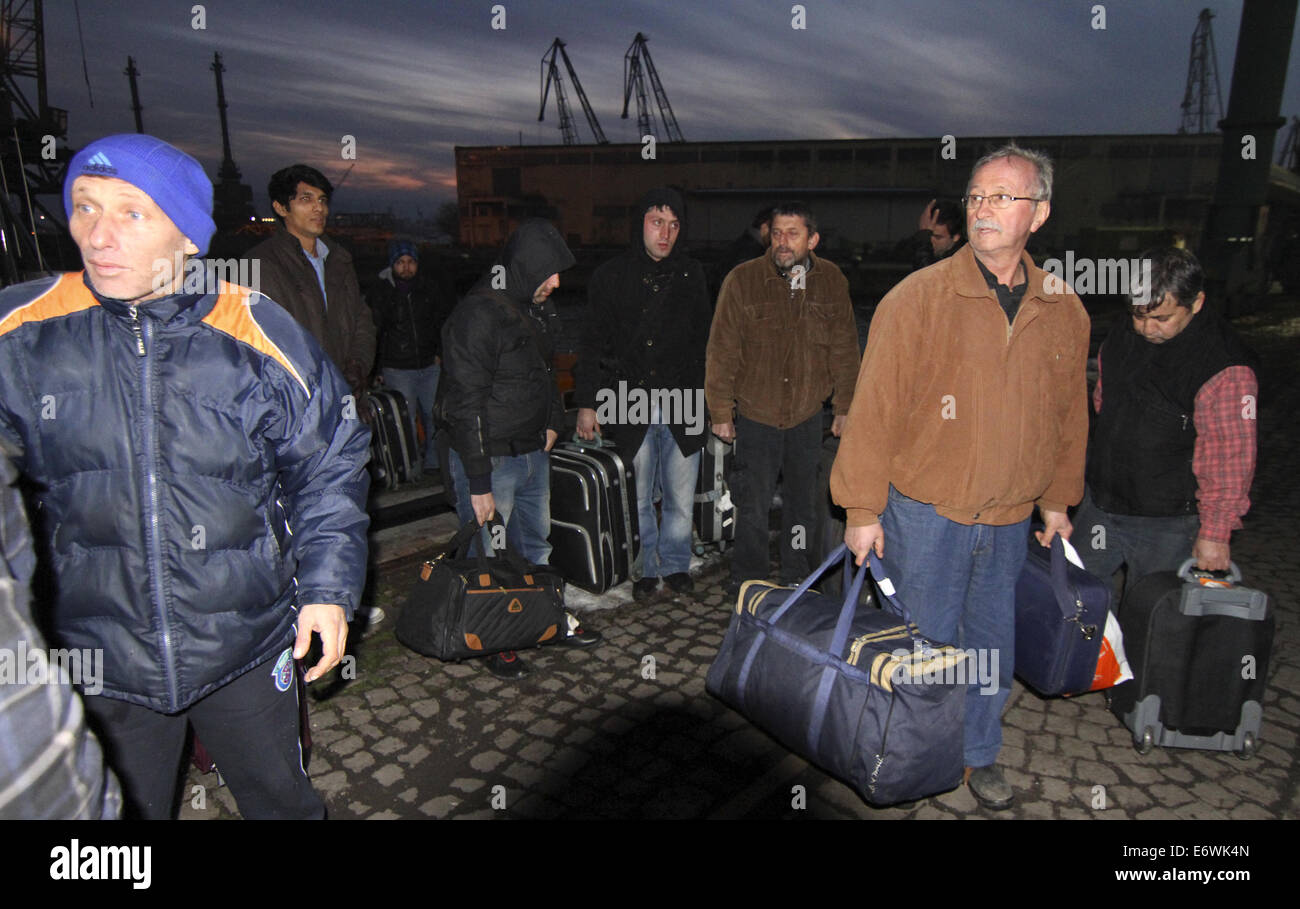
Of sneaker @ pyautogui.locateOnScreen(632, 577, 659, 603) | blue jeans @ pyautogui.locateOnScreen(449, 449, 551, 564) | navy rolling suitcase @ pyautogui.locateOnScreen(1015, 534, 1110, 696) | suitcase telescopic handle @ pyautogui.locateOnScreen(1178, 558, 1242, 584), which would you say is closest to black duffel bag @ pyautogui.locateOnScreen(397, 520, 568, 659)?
blue jeans @ pyautogui.locateOnScreen(449, 449, 551, 564)

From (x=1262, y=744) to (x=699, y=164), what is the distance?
47670mm

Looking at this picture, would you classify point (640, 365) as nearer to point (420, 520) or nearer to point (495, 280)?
point (495, 280)

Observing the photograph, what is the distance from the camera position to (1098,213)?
44.1 metres

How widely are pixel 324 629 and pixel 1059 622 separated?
104 inches

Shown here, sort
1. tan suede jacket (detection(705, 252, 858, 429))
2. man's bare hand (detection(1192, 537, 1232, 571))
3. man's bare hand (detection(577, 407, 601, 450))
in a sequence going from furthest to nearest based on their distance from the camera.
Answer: man's bare hand (detection(577, 407, 601, 450))
tan suede jacket (detection(705, 252, 858, 429))
man's bare hand (detection(1192, 537, 1232, 571))

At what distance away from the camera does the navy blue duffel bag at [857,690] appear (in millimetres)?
2467

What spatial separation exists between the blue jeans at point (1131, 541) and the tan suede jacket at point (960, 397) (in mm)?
972

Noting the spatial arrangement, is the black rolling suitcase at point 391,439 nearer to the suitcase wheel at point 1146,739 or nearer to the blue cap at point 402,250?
the blue cap at point 402,250

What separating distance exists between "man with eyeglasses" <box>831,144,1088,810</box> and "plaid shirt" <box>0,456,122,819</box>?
240cm

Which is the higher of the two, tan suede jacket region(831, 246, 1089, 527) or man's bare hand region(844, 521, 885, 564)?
tan suede jacket region(831, 246, 1089, 527)

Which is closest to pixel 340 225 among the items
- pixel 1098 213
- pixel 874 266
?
pixel 874 266

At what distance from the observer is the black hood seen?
13.2 feet

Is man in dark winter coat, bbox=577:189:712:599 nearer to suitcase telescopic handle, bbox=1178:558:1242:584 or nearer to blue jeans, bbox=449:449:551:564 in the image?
blue jeans, bbox=449:449:551:564

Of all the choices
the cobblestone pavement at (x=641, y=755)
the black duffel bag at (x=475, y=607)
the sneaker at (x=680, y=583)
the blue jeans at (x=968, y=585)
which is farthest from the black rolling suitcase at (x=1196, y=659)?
the black duffel bag at (x=475, y=607)
